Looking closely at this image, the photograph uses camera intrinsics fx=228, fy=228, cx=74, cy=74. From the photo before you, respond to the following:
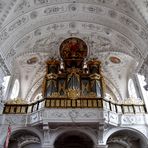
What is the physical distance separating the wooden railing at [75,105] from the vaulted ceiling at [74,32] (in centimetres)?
245

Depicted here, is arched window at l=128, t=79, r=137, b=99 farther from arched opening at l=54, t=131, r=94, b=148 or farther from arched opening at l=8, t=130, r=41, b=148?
arched opening at l=8, t=130, r=41, b=148

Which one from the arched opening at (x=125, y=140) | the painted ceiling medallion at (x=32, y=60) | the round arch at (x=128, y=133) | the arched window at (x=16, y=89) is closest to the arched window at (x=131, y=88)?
the arched opening at (x=125, y=140)

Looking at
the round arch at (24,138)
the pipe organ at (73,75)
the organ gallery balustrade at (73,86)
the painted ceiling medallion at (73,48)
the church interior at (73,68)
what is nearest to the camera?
the church interior at (73,68)

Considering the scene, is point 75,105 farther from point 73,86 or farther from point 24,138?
point 24,138

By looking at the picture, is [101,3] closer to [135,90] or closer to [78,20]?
[78,20]

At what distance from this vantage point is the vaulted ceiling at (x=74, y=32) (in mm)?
11891

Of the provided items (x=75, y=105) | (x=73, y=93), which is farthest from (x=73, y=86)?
(x=75, y=105)

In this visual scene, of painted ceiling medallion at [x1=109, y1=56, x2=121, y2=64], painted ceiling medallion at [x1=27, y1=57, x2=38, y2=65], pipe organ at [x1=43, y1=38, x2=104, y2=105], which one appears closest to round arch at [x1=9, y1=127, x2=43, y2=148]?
pipe organ at [x1=43, y1=38, x2=104, y2=105]

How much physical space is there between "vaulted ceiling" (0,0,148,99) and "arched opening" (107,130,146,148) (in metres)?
3.56

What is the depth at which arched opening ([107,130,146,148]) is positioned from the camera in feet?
44.2

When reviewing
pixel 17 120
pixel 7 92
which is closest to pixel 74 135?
pixel 17 120

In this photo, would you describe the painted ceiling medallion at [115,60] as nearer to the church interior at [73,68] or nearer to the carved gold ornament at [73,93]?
the church interior at [73,68]

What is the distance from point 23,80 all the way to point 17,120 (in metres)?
5.06

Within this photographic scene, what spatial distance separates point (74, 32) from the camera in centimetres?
1508
